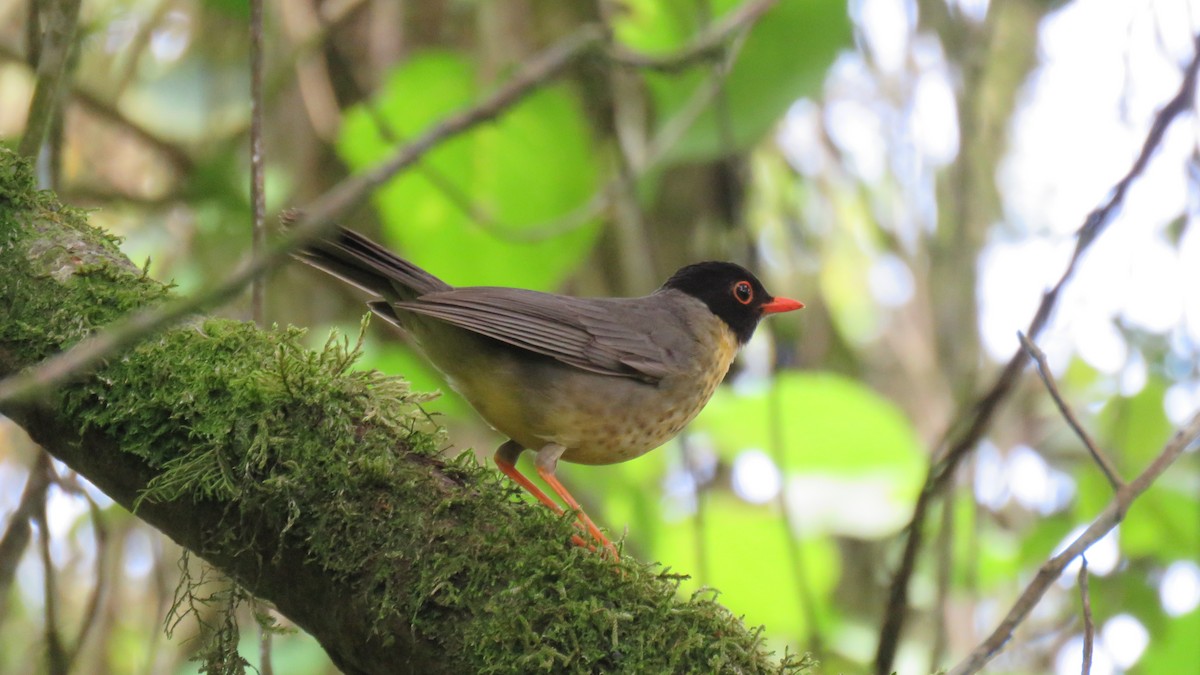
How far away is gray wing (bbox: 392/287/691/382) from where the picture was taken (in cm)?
356

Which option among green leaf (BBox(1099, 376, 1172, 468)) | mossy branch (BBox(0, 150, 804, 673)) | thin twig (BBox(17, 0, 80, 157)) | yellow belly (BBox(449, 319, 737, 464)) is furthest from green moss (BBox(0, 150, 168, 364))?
green leaf (BBox(1099, 376, 1172, 468))

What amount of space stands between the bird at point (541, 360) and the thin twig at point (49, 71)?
0.79 m

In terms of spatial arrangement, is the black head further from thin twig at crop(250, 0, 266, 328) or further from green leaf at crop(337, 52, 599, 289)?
thin twig at crop(250, 0, 266, 328)

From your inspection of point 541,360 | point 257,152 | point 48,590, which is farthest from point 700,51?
point 48,590

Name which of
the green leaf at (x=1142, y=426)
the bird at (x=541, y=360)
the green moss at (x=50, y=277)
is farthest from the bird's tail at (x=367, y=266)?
the green leaf at (x=1142, y=426)

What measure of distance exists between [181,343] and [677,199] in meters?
4.44

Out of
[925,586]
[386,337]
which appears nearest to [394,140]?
[386,337]

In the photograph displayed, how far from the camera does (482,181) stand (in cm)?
491

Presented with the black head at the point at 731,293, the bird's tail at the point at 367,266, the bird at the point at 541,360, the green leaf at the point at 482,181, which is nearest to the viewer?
the bird's tail at the point at 367,266

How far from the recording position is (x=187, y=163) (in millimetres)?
6090

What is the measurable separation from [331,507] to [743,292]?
8.87ft

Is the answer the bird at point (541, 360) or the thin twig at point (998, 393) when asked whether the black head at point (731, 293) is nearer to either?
the bird at point (541, 360)

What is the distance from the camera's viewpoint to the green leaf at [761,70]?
5.00 metres

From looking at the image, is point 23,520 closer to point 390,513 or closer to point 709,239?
point 390,513
